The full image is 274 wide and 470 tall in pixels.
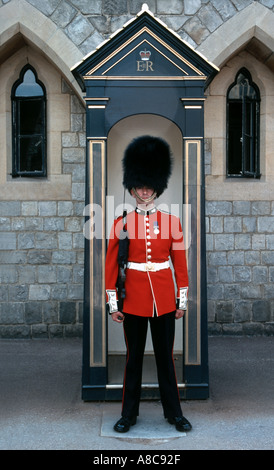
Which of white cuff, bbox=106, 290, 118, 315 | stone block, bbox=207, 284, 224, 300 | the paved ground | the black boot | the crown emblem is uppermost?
the crown emblem

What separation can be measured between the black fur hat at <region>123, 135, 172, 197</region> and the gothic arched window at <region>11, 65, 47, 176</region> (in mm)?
2800

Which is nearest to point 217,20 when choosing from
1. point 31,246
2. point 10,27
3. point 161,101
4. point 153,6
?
point 153,6

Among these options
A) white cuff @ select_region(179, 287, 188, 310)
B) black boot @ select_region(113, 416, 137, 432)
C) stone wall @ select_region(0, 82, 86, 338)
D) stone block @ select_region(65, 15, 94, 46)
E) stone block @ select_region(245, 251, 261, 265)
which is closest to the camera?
black boot @ select_region(113, 416, 137, 432)

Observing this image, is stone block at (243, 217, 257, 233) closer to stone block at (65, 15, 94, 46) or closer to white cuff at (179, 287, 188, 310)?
stone block at (65, 15, 94, 46)

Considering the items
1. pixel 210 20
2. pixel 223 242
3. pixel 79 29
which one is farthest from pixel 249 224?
pixel 79 29

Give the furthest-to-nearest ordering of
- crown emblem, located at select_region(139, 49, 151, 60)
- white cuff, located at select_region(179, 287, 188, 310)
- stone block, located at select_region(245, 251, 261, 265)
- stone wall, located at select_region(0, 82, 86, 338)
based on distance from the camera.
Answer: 1. stone block, located at select_region(245, 251, 261, 265)
2. stone wall, located at select_region(0, 82, 86, 338)
3. crown emblem, located at select_region(139, 49, 151, 60)
4. white cuff, located at select_region(179, 287, 188, 310)

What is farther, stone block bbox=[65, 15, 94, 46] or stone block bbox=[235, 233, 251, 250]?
stone block bbox=[235, 233, 251, 250]

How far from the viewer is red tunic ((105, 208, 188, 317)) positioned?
341 cm

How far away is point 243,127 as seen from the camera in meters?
6.23

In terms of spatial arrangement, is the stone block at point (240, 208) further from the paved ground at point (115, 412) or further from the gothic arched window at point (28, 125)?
the gothic arched window at point (28, 125)

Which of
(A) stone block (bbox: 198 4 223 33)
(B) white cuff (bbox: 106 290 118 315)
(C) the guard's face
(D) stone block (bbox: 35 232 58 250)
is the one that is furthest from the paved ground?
(A) stone block (bbox: 198 4 223 33)

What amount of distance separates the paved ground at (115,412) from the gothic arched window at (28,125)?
208 cm

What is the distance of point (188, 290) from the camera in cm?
380

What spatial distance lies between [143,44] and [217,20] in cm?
242
